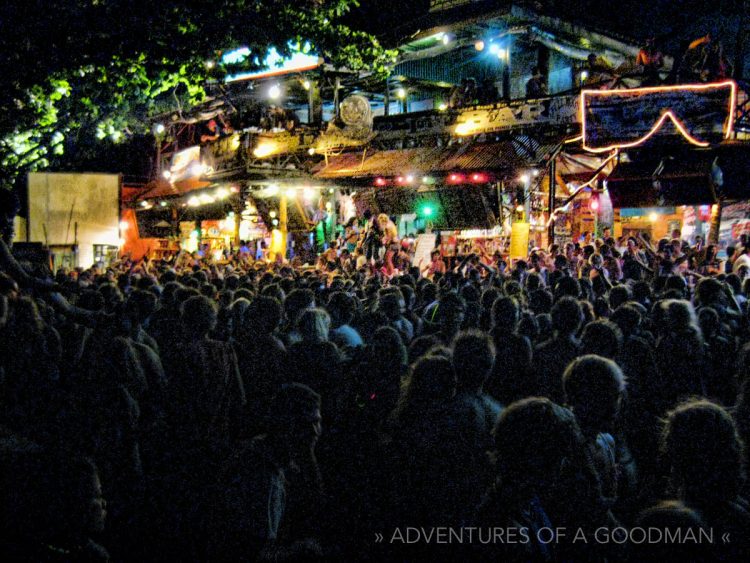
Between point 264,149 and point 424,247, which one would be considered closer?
point 424,247

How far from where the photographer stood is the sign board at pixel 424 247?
18.7m

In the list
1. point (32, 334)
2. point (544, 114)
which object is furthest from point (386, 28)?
point (32, 334)

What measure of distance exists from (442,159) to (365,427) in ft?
46.5

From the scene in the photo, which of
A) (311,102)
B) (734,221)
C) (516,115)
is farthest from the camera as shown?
(311,102)

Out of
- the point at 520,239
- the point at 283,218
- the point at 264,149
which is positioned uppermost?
the point at 264,149

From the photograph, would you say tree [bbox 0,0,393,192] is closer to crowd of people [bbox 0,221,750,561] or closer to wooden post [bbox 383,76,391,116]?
crowd of people [bbox 0,221,750,561]

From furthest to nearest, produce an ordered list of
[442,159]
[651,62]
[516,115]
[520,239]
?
[442,159] < [516,115] < [520,239] < [651,62]

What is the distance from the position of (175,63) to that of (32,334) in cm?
587

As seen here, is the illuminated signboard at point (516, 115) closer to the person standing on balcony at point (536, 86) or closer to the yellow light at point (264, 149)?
the person standing on balcony at point (536, 86)

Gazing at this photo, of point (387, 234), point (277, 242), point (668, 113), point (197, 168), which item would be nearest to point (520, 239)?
point (387, 234)

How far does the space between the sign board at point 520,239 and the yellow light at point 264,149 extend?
1027 centimetres

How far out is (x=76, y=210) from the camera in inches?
907

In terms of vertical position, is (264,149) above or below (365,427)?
above

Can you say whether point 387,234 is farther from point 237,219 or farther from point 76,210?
point 76,210
